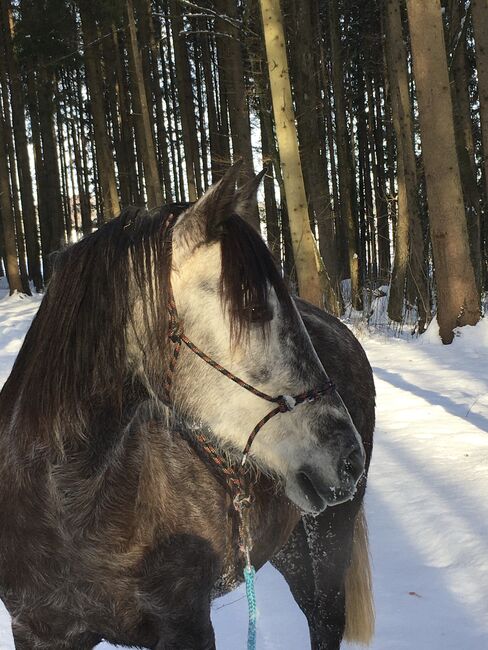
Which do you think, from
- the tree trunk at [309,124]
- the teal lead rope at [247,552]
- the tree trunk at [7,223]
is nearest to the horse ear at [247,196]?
the teal lead rope at [247,552]

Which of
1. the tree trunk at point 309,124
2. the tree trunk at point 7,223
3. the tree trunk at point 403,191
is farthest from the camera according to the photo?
the tree trunk at point 7,223

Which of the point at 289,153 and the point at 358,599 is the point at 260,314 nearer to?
the point at 358,599

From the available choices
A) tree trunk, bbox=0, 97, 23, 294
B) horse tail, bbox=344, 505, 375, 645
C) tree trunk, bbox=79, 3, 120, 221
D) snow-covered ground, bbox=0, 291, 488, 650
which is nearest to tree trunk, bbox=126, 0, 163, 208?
tree trunk, bbox=79, 3, 120, 221

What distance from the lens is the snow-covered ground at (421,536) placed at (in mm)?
3186

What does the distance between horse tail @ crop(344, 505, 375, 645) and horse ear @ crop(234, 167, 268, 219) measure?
1857 mm

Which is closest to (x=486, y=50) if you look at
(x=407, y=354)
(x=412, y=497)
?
(x=407, y=354)

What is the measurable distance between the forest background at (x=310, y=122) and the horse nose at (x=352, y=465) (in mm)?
736

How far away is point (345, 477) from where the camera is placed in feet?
5.65

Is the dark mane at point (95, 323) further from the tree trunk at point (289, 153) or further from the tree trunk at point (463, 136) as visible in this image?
the tree trunk at point (463, 136)

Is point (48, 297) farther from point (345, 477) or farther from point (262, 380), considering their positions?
point (345, 477)

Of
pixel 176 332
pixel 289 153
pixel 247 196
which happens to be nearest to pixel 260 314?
pixel 176 332

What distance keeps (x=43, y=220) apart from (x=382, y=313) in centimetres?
1891

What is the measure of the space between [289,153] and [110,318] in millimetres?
8633

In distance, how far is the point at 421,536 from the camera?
3.95 meters
